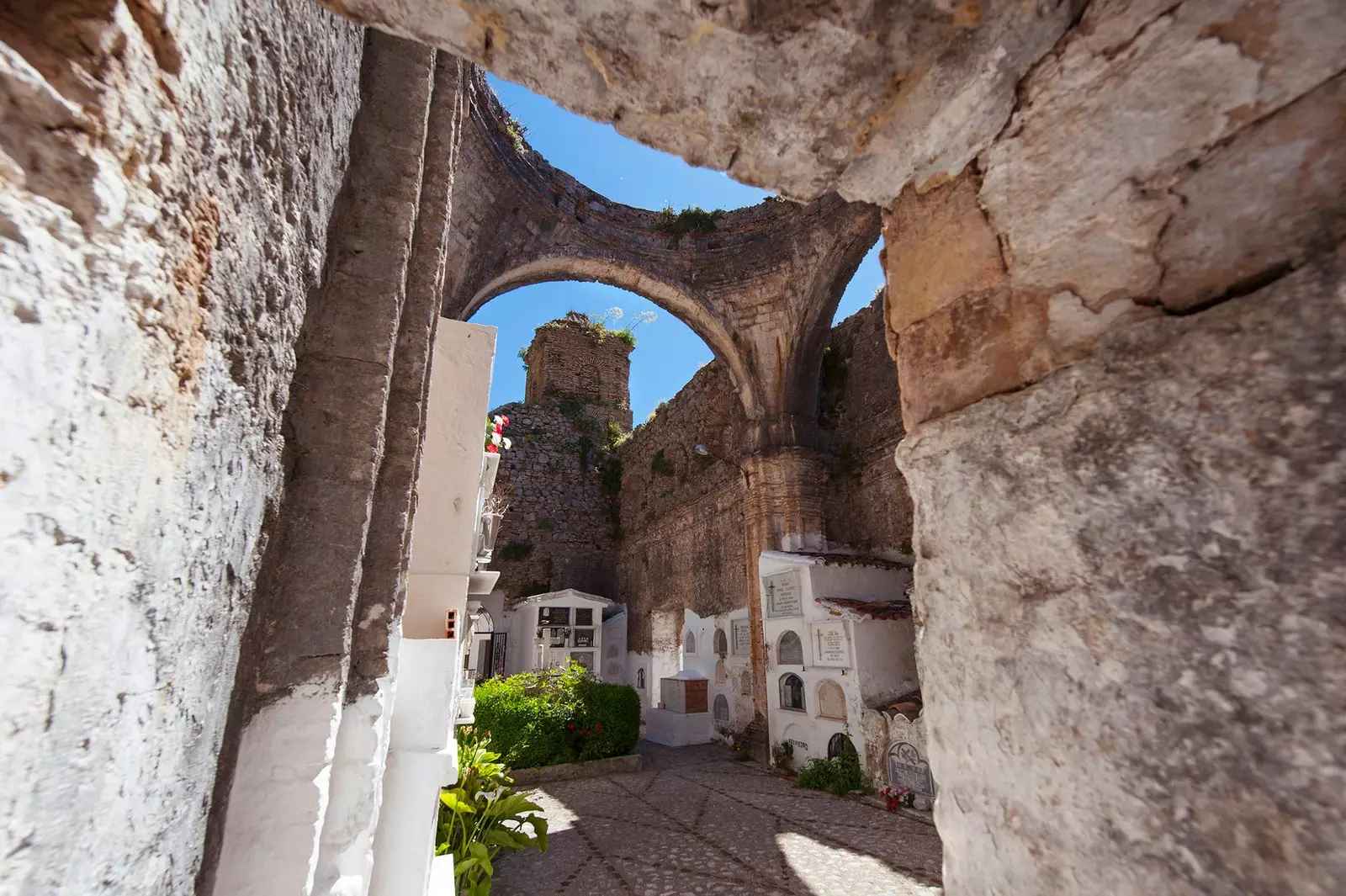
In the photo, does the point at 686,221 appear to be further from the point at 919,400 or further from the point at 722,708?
the point at 919,400

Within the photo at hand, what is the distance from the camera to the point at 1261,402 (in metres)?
0.60

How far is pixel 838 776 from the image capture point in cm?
658

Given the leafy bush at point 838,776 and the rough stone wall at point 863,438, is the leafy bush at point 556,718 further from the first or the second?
the rough stone wall at point 863,438

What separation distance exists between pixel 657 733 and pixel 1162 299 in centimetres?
1083

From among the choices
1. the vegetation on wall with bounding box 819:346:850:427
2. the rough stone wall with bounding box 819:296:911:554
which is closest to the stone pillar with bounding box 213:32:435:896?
the rough stone wall with bounding box 819:296:911:554

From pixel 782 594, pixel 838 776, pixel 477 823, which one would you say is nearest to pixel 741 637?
pixel 782 594

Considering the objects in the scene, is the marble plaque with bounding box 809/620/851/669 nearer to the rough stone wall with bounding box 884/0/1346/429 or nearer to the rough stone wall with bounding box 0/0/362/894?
the rough stone wall with bounding box 884/0/1346/429

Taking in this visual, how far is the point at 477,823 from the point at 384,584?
3.33 m

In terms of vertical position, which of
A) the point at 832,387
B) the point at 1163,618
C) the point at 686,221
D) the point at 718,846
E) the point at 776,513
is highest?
the point at 686,221

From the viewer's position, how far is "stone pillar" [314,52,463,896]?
4.22ft

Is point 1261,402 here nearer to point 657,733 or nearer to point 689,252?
point 689,252

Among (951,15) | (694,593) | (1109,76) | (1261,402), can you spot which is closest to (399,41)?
(951,15)

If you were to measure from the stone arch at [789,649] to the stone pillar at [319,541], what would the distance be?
22.9 ft

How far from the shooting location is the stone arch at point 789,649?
762 cm
